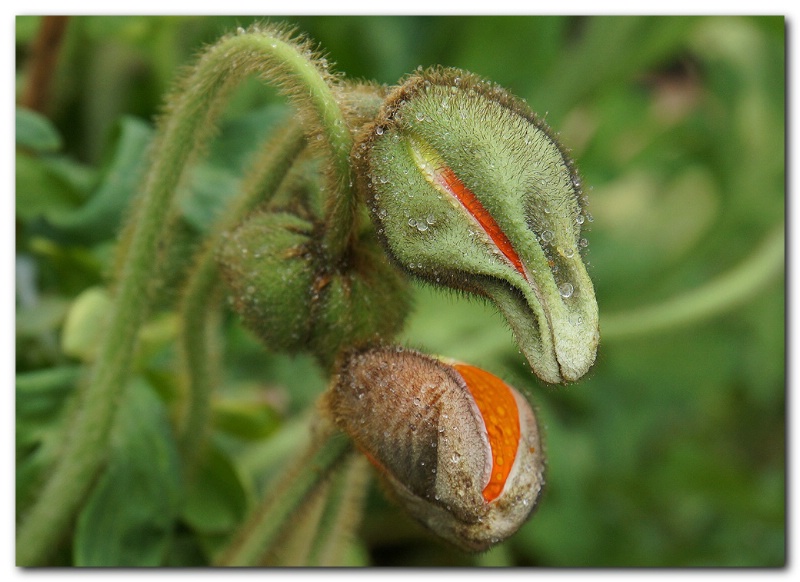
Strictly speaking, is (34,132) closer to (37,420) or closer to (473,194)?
(37,420)

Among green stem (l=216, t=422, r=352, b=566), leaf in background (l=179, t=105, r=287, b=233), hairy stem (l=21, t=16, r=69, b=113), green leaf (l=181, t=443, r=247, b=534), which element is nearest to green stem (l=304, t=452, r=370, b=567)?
green stem (l=216, t=422, r=352, b=566)

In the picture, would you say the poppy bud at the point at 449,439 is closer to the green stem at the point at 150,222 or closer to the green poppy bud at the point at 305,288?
the green poppy bud at the point at 305,288

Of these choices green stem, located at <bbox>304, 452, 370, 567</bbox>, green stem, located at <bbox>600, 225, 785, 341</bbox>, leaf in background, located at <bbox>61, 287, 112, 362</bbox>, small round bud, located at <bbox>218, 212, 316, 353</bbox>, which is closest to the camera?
small round bud, located at <bbox>218, 212, 316, 353</bbox>

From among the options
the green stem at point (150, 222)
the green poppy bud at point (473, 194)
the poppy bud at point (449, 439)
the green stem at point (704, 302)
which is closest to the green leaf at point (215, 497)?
the green stem at point (150, 222)

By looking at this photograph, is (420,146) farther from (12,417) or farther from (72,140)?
(72,140)

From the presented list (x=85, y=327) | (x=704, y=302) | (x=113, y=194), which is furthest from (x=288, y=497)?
(x=704, y=302)

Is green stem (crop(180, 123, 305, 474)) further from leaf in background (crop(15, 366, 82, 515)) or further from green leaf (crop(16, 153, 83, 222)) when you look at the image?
green leaf (crop(16, 153, 83, 222))
